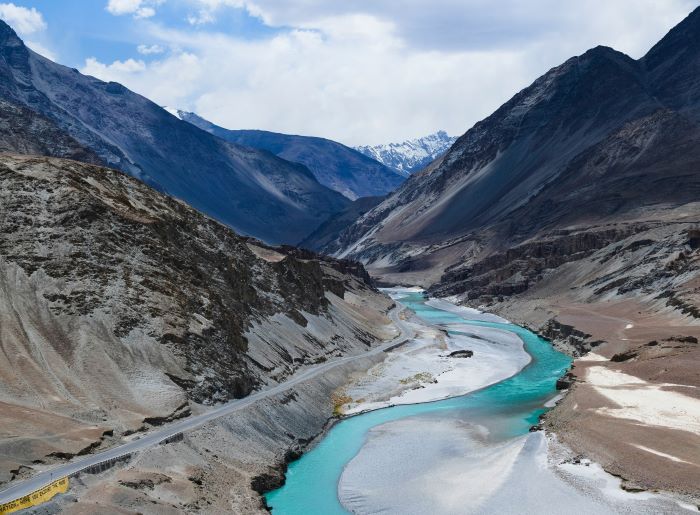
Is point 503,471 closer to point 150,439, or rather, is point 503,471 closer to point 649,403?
point 649,403

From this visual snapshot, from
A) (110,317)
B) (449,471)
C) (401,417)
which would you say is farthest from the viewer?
(401,417)

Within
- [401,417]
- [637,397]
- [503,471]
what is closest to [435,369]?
[401,417]

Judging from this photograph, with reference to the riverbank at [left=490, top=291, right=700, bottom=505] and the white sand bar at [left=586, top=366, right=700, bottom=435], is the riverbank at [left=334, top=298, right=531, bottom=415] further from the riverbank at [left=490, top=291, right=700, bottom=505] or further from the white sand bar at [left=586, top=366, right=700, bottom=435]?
the white sand bar at [left=586, top=366, right=700, bottom=435]

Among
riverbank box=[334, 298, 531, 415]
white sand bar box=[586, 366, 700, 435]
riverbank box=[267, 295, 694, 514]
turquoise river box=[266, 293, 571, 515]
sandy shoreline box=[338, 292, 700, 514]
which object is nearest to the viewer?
sandy shoreline box=[338, 292, 700, 514]

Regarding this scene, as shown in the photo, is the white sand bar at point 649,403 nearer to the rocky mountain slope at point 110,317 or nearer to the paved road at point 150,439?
the paved road at point 150,439

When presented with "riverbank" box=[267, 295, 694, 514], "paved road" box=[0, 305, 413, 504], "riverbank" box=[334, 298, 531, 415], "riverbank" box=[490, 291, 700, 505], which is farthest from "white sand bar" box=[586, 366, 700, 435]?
"paved road" box=[0, 305, 413, 504]

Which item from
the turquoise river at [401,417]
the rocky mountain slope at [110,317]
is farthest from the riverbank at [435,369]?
the rocky mountain slope at [110,317]

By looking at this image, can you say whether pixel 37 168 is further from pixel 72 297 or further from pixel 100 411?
pixel 100 411
